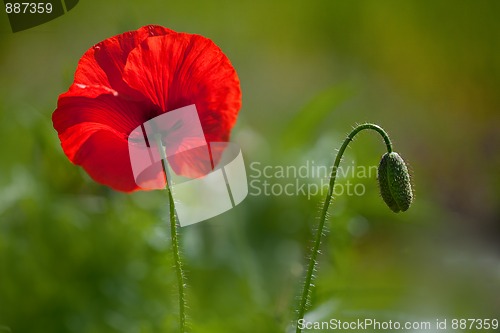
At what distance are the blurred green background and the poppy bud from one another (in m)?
0.28

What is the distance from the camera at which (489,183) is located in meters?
2.02

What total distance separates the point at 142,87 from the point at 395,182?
254mm

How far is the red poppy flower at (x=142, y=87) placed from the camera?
2.41 feet

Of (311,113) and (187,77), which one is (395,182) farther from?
(311,113)

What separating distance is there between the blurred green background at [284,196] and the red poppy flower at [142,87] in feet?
0.97

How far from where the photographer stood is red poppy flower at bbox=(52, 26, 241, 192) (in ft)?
2.41

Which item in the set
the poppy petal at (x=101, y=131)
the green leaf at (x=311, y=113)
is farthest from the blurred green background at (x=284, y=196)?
the poppy petal at (x=101, y=131)

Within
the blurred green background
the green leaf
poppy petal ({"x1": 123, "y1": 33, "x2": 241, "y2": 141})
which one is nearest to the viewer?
poppy petal ({"x1": 123, "y1": 33, "x2": 241, "y2": 141})

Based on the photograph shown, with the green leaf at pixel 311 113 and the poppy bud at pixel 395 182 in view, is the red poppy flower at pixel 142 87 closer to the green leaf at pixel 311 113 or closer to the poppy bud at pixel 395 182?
the poppy bud at pixel 395 182

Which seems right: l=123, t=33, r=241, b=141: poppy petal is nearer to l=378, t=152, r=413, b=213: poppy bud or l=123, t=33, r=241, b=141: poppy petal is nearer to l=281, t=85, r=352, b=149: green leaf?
l=378, t=152, r=413, b=213: poppy bud

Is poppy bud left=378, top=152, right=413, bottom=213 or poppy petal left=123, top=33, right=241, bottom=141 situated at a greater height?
poppy petal left=123, top=33, right=241, bottom=141

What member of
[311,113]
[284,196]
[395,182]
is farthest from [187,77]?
[284,196]

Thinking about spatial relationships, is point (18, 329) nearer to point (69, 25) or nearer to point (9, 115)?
point (9, 115)

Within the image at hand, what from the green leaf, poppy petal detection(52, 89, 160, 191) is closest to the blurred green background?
the green leaf
